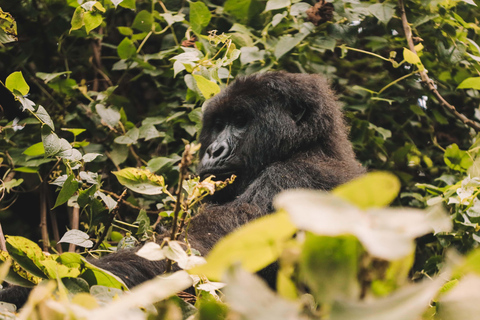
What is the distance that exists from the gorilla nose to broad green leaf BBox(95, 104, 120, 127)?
78cm

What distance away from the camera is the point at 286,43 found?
3580mm

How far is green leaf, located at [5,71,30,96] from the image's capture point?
7.15 feet

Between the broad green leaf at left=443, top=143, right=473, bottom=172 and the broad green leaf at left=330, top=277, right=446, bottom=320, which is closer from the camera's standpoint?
the broad green leaf at left=330, top=277, right=446, bottom=320

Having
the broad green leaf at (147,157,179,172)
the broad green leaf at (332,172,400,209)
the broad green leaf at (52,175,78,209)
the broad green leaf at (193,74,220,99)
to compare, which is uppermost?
the broad green leaf at (332,172,400,209)

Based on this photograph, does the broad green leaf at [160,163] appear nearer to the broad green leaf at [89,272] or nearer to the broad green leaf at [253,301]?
the broad green leaf at [89,272]

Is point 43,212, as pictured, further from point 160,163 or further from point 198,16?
point 198,16

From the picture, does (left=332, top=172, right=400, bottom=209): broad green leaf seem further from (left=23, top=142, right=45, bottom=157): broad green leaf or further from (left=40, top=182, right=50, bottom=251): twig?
(left=40, top=182, right=50, bottom=251): twig

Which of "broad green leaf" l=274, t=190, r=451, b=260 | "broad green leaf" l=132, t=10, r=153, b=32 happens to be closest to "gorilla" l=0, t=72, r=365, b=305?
"broad green leaf" l=132, t=10, r=153, b=32

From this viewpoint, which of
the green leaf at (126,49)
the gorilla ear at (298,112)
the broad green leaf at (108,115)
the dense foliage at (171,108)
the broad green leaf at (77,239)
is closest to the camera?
the broad green leaf at (77,239)

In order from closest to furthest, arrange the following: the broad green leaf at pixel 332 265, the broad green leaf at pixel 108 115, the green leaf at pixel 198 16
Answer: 1. the broad green leaf at pixel 332 265
2. the broad green leaf at pixel 108 115
3. the green leaf at pixel 198 16

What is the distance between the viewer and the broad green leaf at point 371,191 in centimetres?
69

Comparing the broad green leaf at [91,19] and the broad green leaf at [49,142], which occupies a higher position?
the broad green leaf at [91,19]

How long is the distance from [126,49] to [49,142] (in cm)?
153

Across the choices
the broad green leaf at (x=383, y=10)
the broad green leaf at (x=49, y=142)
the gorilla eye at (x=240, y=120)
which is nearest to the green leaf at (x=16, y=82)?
the broad green leaf at (x=49, y=142)
